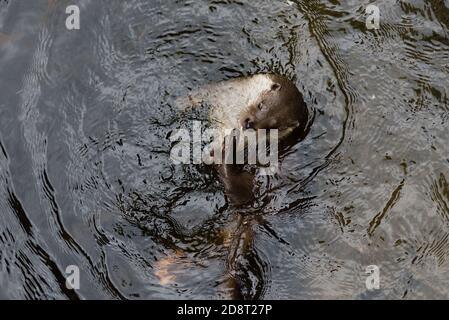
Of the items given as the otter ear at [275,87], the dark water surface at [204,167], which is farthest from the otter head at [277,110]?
the dark water surface at [204,167]

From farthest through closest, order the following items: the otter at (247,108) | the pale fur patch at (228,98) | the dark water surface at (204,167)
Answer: the pale fur patch at (228,98)
the otter at (247,108)
the dark water surface at (204,167)

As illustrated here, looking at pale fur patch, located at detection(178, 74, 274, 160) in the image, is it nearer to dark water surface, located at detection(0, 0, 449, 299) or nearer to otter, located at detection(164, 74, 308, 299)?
otter, located at detection(164, 74, 308, 299)

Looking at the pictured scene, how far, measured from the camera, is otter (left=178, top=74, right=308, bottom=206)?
538cm

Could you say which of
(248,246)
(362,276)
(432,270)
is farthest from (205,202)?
(432,270)

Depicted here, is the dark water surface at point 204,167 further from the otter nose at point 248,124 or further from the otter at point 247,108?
the otter nose at point 248,124

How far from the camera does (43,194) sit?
5348 millimetres

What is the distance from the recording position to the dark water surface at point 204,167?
17.0ft

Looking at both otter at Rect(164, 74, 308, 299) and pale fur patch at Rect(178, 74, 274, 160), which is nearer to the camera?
otter at Rect(164, 74, 308, 299)

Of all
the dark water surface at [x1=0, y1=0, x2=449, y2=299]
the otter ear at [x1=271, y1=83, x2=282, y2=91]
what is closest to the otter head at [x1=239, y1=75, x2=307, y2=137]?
the otter ear at [x1=271, y1=83, x2=282, y2=91]

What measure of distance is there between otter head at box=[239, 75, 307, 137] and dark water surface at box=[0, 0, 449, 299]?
0.74 feet

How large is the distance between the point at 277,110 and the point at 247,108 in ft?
0.82

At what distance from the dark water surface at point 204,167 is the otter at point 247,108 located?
0.11 meters

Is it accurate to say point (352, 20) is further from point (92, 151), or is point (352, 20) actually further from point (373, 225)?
point (92, 151)
